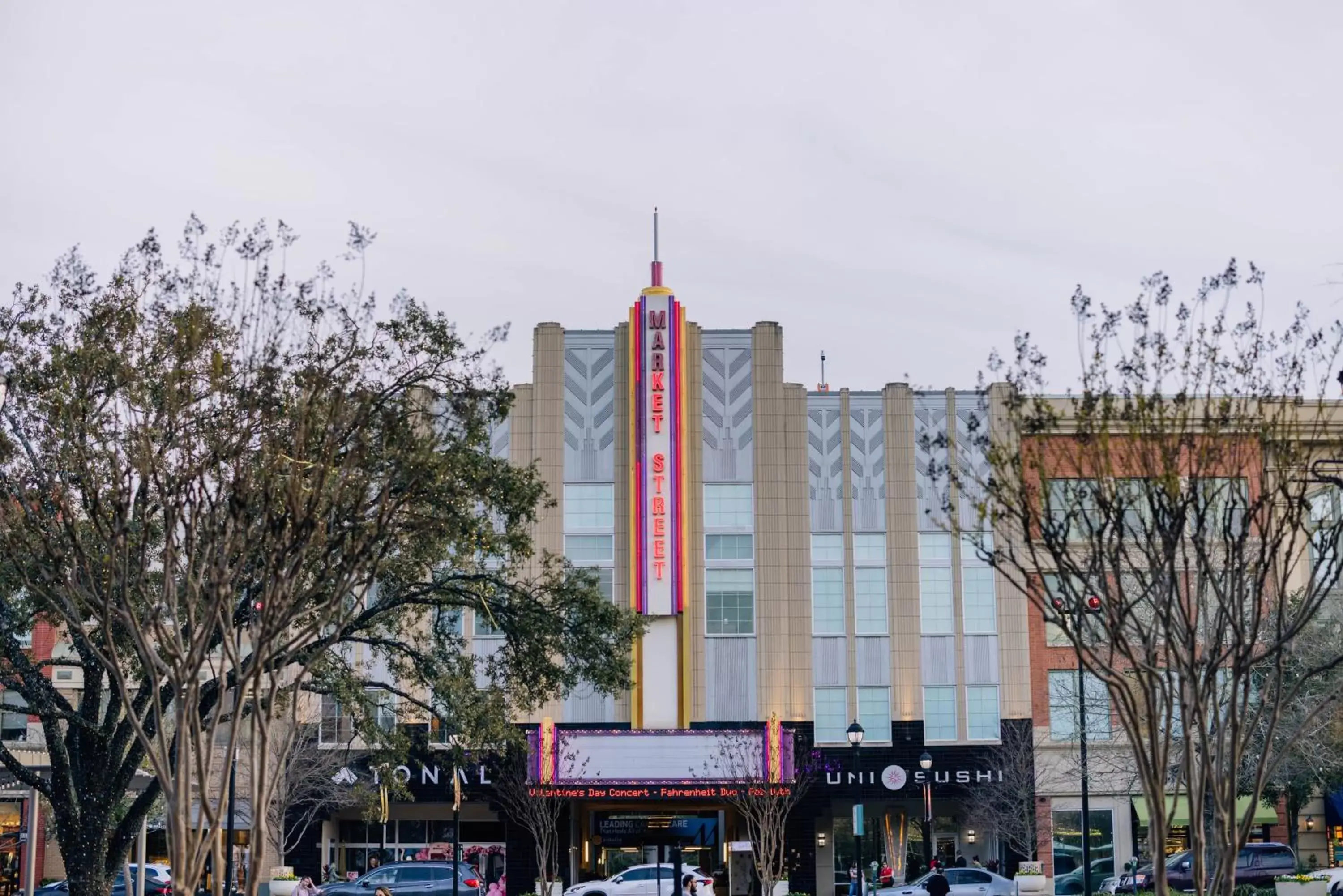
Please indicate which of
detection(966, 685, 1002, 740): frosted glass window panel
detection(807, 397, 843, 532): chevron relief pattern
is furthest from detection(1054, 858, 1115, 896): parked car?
detection(807, 397, 843, 532): chevron relief pattern

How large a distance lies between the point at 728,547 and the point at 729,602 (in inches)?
73.7

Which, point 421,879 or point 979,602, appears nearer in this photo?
point 421,879

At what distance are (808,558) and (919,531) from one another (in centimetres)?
399

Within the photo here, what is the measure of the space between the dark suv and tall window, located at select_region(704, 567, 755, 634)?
14.7m

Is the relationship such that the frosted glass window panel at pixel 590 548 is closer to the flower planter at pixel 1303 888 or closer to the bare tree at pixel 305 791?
the bare tree at pixel 305 791

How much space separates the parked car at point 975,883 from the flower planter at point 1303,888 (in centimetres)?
1042

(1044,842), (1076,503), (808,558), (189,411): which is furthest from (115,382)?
(1044,842)

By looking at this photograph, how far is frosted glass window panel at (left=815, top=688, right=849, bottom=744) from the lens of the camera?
55.1 meters

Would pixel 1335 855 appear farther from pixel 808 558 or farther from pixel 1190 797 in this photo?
pixel 1190 797

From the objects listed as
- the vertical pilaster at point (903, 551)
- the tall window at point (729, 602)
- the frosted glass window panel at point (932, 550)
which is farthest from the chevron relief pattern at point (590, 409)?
the frosted glass window panel at point (932, 550)

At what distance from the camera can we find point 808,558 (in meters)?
56.2

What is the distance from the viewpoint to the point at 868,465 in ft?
186

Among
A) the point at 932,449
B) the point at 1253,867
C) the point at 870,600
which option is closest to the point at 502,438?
the point at 870,600

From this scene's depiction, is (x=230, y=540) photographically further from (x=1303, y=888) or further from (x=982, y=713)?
(x=982, y=713)
